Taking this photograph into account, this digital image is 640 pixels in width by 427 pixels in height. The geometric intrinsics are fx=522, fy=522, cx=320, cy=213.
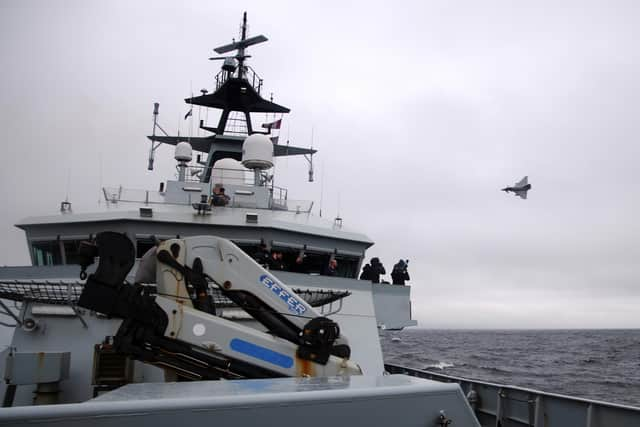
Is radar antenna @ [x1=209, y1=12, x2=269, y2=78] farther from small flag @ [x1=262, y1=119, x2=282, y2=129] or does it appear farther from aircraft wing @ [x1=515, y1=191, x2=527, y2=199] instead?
aircraft wing @ [x1=515, y1=191, x2=527, y2=199]

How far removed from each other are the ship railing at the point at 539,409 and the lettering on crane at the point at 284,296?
13.2ft

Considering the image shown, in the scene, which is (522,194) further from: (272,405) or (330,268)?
(272,405)

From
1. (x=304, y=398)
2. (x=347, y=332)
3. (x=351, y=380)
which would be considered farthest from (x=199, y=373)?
(x=347, y=332)

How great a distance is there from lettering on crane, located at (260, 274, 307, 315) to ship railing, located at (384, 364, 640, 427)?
4026 millimetres

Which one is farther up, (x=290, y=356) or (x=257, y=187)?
(x=257, y=187)

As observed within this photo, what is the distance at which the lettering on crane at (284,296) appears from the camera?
527 cm

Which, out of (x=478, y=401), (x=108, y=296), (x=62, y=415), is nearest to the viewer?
(x=62, y=415)

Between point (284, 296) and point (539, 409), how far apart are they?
428 centimetres

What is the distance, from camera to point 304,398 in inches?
118

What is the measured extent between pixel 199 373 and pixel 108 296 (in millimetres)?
1107

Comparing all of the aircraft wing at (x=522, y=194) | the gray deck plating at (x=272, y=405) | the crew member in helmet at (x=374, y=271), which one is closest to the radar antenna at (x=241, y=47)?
the crew member in helmet at (x=374, y=271)

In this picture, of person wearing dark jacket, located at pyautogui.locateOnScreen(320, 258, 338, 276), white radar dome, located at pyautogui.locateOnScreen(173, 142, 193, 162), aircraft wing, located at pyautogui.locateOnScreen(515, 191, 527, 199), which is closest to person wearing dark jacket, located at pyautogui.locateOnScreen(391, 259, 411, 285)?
person wearing dark jacket, located at pyautogui.locateOnScreen(320, 258, 338, 276)

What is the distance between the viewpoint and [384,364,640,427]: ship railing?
6277 mm

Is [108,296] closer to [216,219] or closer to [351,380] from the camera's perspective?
[351,380]
